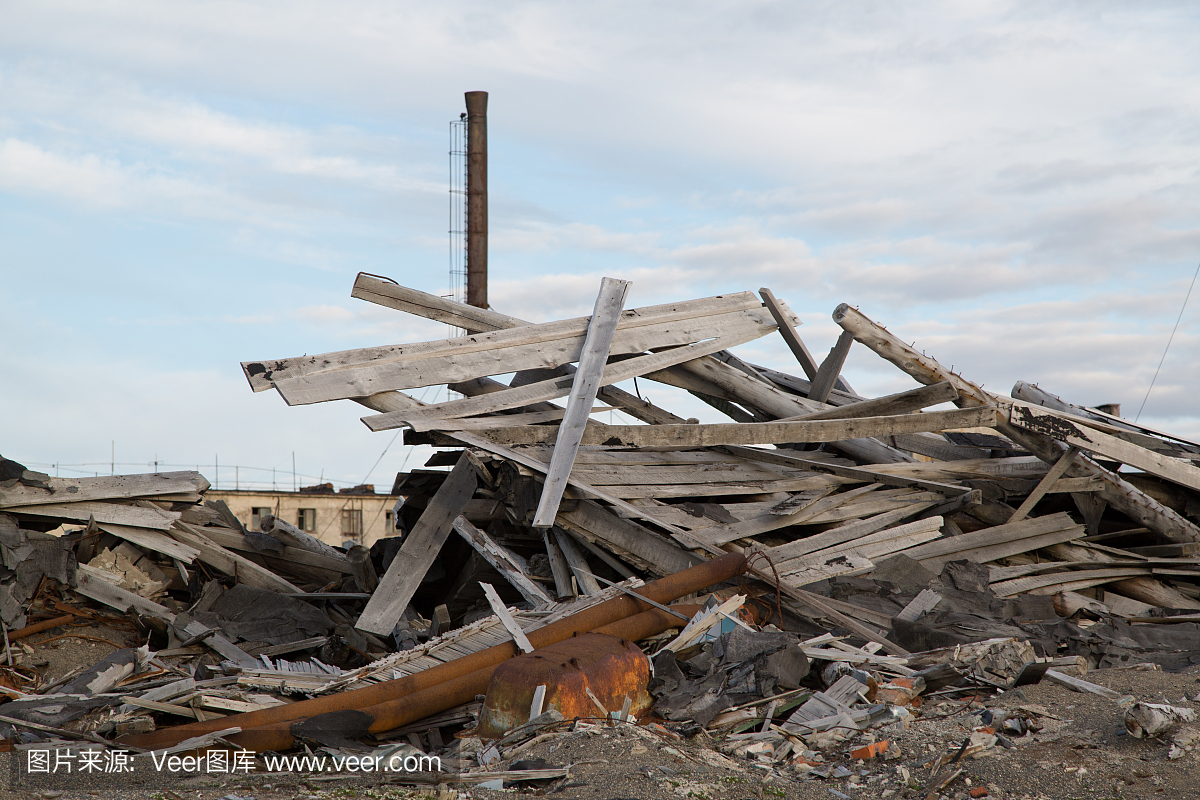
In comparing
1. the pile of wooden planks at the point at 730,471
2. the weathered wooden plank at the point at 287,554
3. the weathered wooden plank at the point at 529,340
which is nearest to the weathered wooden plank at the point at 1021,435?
the pile of wooden planks at the point at 730,471

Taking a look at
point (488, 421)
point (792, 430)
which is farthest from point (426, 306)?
point (792, 430)

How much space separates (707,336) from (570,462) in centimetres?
277

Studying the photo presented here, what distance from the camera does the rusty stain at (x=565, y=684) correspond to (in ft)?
15.5

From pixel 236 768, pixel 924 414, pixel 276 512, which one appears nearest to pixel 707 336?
pixel 924 414

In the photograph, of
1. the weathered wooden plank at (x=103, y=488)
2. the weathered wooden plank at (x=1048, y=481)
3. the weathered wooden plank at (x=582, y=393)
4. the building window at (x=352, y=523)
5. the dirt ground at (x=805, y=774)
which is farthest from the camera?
the building window at (x=352, y=523)

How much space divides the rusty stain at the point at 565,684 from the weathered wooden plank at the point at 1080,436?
478cm

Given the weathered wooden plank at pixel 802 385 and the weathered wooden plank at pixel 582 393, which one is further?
the weathered wooden plank at pixel 802 385

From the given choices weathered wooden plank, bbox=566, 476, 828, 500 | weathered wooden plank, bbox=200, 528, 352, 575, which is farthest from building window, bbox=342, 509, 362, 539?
weathered wooden plank, bbox=566, 476, 828, 500

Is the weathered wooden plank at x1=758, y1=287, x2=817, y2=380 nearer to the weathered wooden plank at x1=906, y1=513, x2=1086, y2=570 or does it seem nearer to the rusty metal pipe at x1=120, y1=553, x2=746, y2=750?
the weathered wooden plank at x1=906, y1=513, x2=1086, y2=570

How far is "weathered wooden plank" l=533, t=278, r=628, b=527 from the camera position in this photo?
668 centimetres

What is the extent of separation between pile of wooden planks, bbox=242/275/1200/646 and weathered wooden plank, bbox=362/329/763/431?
2 cm

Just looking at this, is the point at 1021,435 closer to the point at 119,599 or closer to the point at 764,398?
the point at 764,398

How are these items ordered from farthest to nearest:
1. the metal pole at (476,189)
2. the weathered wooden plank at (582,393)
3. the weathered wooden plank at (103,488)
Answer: the metal pole at (476,189) → the weathered wooden plank at (103,488) → the weathered wooden plank at (582,393)

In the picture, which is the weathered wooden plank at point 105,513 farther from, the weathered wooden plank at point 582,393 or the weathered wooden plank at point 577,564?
the weathered wooden plank at point 582,393
